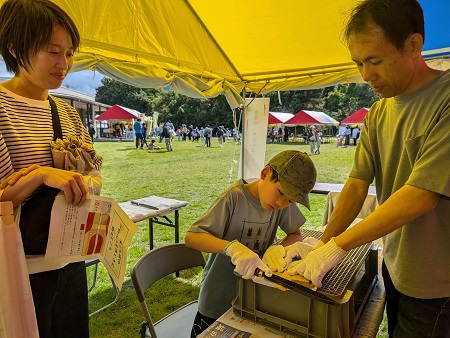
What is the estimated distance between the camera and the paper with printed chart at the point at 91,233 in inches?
37.5

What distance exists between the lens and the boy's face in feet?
4.14

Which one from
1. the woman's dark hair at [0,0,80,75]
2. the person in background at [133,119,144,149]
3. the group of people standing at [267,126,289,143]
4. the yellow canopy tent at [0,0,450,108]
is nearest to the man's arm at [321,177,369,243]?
the woman's dark hair at [0,0,80,75]

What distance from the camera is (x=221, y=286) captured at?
1.36m

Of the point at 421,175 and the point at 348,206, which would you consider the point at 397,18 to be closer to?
the point at 421,175

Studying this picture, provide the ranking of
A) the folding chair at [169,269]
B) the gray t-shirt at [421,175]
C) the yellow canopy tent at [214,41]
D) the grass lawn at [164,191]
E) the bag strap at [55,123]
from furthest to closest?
the grass lawn at [164,191], the yellow canopy tent at [214,41], the folding chair at [169,269], the bag strap at [55,123], the gray t-shirt at [421,175]

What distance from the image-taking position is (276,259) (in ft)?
3.53

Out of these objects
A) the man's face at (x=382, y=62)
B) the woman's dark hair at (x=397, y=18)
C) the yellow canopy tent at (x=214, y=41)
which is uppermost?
the yellow canopy tent at (x=214, y=41)

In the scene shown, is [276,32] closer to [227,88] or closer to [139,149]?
[227,88]

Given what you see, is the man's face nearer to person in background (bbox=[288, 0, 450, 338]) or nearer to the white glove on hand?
person in background (bbox=[288, 0, 450, 338])

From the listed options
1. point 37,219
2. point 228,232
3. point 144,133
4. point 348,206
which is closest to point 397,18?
point 348,206

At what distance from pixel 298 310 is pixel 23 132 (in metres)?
1.07

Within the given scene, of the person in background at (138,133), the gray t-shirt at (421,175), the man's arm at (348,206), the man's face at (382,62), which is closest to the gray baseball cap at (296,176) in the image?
the man's arm at (348,206)

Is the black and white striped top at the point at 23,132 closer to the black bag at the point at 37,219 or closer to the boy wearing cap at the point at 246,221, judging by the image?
the black bag at the point at 37,219

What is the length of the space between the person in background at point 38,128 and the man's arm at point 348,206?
968 millimetres
